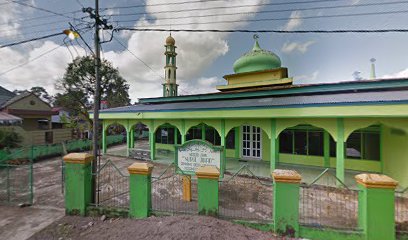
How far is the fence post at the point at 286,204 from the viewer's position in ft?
12.7

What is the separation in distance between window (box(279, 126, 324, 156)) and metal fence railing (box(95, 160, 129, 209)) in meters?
9.04

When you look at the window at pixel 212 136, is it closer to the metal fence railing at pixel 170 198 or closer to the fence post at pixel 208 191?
the metal fence railing at pixel 170 198

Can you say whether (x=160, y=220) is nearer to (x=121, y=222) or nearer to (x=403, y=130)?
(x=121, y=222)

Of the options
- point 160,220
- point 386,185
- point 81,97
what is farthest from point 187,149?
point 81,97

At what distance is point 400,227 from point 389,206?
1.17 meters

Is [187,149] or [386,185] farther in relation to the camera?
[187,149]

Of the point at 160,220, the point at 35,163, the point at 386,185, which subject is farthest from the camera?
the point at 35,163

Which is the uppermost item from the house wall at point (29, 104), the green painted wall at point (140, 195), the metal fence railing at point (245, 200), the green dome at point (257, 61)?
the green dome at point (257, 61)

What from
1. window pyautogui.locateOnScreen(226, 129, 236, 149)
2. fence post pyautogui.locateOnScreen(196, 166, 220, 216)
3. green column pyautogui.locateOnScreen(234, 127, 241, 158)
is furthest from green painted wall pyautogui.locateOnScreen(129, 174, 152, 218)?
window pyautogui.locateOnScreen(226, 129, 236, 149)

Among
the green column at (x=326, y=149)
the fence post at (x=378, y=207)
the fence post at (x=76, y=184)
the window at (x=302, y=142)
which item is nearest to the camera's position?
the fence post at (x=378, y=207)

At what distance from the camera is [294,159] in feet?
35.7

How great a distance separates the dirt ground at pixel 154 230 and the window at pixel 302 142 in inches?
319

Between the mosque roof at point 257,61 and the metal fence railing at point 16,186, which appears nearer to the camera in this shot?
the metal fence railing at point 16,186

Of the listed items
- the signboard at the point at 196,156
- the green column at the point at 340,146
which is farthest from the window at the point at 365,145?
the signboard at the point at 196,156
